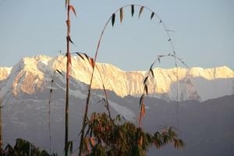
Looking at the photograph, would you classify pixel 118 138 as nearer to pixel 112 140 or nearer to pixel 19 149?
pixel 112 140

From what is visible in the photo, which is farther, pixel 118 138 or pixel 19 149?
pixel 19 149

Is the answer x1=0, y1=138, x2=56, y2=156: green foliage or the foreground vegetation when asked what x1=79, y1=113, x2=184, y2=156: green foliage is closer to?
the foreground vegetation

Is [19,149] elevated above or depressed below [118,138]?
below

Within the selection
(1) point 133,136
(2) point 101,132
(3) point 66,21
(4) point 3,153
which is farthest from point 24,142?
(3) point 66,21

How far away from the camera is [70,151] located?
9.16 meters

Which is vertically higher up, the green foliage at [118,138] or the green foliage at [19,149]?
the green foliage at [118,138]

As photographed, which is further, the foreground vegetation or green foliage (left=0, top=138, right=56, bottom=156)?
green foliage (left=0, top=138, right=56, bottom=156)

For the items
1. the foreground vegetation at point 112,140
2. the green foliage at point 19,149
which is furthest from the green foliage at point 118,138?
the green foliage at point 19,149

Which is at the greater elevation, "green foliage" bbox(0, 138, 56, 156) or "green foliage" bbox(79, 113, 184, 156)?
"green foliage" bbox(79, 113, 184, 156)

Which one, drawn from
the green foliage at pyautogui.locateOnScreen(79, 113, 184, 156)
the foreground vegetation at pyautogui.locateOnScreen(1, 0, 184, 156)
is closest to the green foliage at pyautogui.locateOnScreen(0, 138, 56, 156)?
the foreground vegetation at pyautogui.locateOnScreen(1, 0, 184, 156)

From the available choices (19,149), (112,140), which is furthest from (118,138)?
(19,149)

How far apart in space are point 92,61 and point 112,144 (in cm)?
495

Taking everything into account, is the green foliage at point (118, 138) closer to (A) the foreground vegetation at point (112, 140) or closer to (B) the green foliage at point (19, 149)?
(A) the foreground vegetation at point (112, 140)

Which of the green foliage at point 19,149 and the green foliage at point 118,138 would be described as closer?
the green foliage at point 118,138
